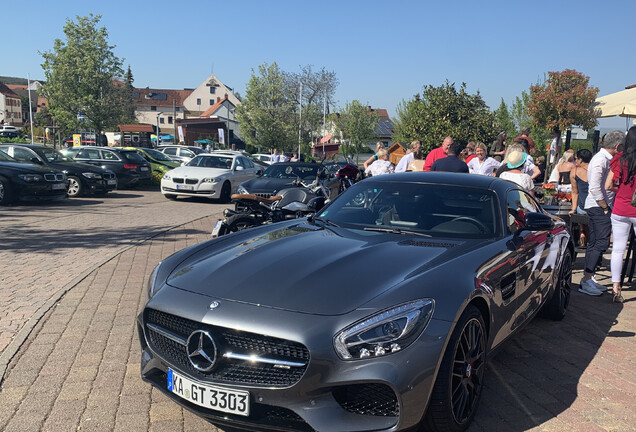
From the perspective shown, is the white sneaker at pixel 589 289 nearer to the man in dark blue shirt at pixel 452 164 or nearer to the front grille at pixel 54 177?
the man in dark blue shirt at pixel 452 164

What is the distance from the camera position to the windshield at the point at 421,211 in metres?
4.19

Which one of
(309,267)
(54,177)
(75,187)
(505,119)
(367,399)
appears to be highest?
(505,119)

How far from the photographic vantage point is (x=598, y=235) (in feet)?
21.7

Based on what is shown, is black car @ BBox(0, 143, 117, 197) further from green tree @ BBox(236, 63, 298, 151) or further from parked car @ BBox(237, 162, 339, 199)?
green tree @ BBox(236, 63, 298, 151)

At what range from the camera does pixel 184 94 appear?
105188 mm

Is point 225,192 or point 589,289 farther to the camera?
point 225,192

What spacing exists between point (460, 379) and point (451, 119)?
72.1 ft

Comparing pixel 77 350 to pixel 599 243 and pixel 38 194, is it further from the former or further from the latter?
pixel 38 194

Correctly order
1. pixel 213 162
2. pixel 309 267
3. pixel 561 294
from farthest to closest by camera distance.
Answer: pixel 213 162 < pixel 561 294 < pixel 309 267

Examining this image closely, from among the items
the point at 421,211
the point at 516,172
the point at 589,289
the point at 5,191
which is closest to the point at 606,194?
the point at 589,289

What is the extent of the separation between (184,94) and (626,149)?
105623 millimetres

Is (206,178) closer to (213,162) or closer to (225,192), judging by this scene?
(225,192)

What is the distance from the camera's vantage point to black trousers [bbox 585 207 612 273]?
21.5 ft

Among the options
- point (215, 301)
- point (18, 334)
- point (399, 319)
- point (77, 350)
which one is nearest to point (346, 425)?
point (399, 319)
